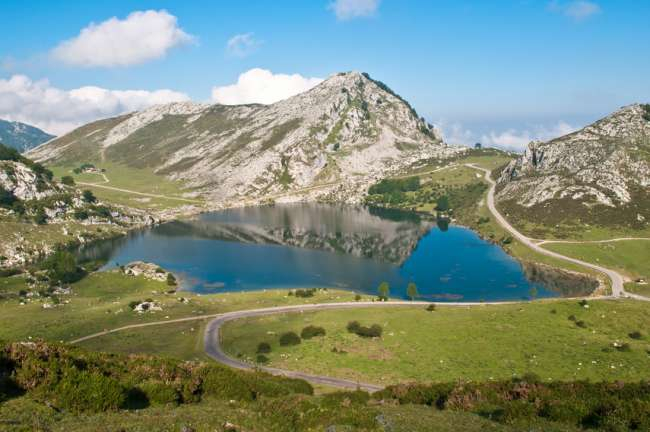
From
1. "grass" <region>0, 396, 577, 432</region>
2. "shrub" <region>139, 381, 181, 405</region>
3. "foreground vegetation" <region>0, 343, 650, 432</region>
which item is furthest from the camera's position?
"shrub" <region>139, 381, 181, 405</region>

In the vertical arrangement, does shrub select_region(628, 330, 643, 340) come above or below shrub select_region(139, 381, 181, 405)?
below

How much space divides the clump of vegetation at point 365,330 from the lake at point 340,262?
4537 cm

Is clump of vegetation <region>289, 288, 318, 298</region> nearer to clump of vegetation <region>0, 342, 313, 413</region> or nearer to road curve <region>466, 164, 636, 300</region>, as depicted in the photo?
clump of vegetation <region>0, 342, 313, 413</region>

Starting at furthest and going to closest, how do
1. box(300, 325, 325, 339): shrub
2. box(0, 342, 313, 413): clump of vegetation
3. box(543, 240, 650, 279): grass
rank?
box(543, 240, 650, 279): grass → box(300, 325, 325, 339): shrub → box(0, 342, 313, 413): clump of vegetation

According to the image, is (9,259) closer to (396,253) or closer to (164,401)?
(396,253)

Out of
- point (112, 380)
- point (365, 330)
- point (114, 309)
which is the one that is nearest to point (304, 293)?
point (365, 330)

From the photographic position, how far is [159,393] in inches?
1168

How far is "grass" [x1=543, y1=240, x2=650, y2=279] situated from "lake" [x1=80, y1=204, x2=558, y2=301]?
66.4ft

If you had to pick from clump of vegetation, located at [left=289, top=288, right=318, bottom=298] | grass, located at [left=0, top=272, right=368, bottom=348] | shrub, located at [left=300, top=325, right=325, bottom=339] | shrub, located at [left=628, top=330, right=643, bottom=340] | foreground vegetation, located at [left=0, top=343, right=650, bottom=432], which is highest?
foreground vegetation, located at [left=0, top=343, right=650, bottom=432]

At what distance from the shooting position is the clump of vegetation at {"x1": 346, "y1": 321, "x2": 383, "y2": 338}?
7281cm

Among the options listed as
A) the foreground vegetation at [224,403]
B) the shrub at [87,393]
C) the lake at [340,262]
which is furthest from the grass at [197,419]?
the lake at [340,262]

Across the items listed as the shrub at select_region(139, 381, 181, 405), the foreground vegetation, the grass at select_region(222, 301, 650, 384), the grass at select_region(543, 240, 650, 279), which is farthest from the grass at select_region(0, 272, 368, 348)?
the grass at select_region(543, 240, 650, 279)

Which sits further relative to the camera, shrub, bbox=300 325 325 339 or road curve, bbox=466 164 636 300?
road curve, bbox=466 164 636 300

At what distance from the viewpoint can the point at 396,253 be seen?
168m
